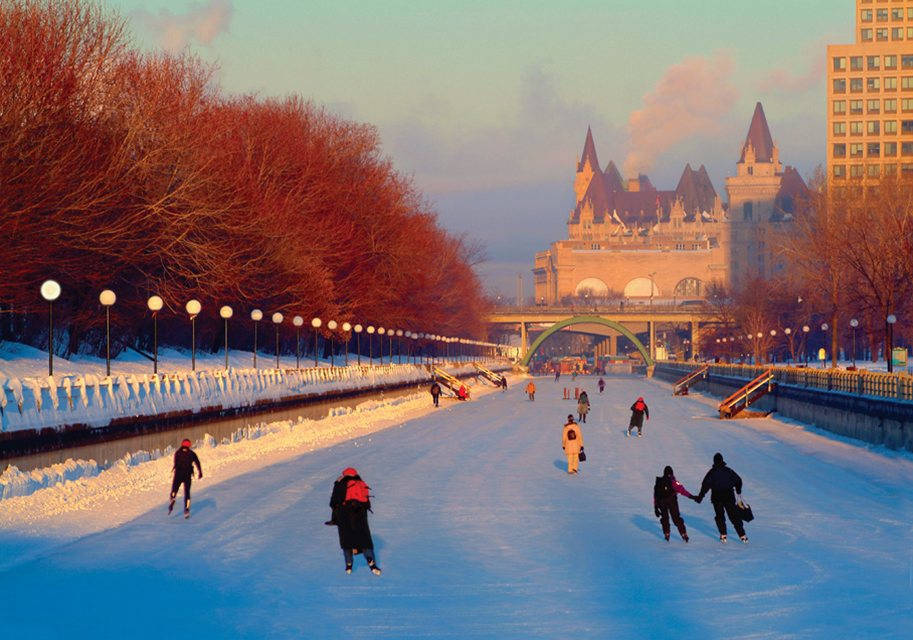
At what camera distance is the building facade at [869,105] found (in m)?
151

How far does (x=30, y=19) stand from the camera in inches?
1415

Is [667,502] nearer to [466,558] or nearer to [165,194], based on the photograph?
[466,558]

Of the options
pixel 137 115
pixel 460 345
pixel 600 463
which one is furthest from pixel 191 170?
pixel 460 345

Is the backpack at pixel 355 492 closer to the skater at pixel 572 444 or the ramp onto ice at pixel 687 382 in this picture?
the skater at pixel 572 444

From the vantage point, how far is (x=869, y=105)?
152 metres

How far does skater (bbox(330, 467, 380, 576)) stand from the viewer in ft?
55.9

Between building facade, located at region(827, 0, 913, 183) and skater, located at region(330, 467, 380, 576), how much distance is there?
460 ft

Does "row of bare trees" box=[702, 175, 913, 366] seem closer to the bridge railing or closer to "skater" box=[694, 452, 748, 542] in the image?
the bridge railing

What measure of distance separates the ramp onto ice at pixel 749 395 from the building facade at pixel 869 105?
91770mm

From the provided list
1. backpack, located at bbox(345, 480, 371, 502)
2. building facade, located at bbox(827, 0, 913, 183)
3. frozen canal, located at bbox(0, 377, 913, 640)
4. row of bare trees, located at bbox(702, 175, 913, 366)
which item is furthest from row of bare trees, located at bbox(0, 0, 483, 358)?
building facade, located at bbox(827, 0, 913, 183)

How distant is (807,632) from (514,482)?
15.9m

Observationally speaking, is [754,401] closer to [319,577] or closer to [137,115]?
[137,115]

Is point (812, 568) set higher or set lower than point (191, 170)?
lower

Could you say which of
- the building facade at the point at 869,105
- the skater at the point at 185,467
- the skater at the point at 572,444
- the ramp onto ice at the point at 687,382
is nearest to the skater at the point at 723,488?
the skater at the point at 185,467
